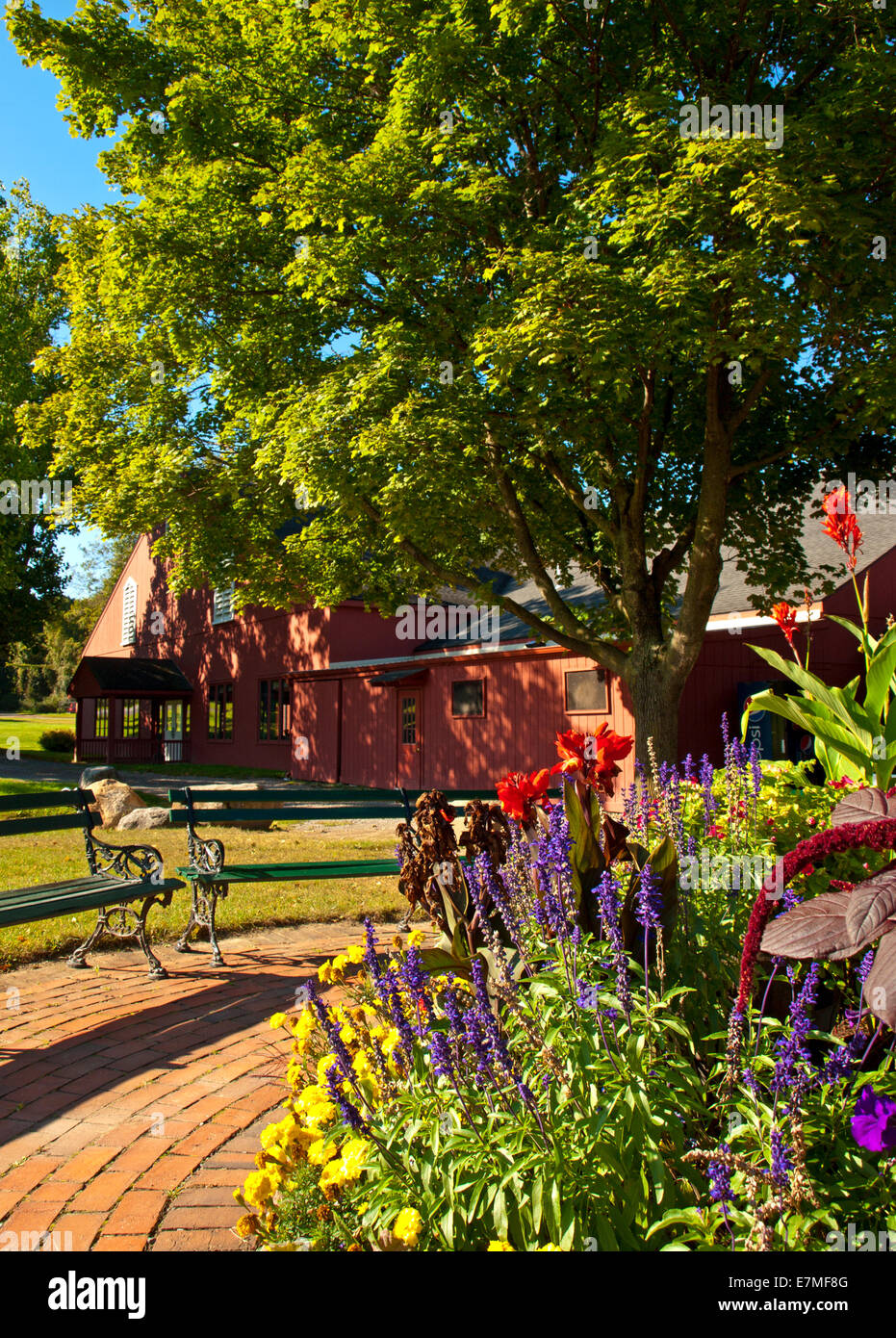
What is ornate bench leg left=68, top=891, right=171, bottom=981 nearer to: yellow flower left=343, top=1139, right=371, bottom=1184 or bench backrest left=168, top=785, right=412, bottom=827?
bench backrest left=168, top=785, right=412, bottom=827

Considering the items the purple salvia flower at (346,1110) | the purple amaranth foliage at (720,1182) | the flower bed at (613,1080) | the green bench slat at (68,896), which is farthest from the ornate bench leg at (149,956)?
the purple amaranth foliage at (720,1182)

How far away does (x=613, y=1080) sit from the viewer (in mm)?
2023

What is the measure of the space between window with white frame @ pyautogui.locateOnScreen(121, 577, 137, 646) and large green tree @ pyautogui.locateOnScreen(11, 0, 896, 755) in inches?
859

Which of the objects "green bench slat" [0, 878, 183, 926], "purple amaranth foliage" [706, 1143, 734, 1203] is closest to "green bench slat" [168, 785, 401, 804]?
"green bench slat" [0, 878, 183, 926]

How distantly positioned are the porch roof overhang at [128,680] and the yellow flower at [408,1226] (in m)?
29.9

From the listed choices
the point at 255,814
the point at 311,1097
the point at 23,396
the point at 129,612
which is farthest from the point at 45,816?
the point at 129,612

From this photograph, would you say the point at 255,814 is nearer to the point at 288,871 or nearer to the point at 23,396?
the point at 288,871

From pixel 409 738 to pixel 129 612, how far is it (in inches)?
794

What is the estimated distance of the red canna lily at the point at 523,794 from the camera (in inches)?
136

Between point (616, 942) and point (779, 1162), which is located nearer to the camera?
point (779, 1162)

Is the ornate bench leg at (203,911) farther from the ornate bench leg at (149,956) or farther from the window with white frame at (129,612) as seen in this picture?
the window with white frame at (129,612)

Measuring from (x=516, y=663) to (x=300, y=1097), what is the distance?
15739 millimetres

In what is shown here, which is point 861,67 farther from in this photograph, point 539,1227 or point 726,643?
point 539,1227

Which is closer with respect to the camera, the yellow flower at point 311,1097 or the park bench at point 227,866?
the yellow flower at point 311,1097
